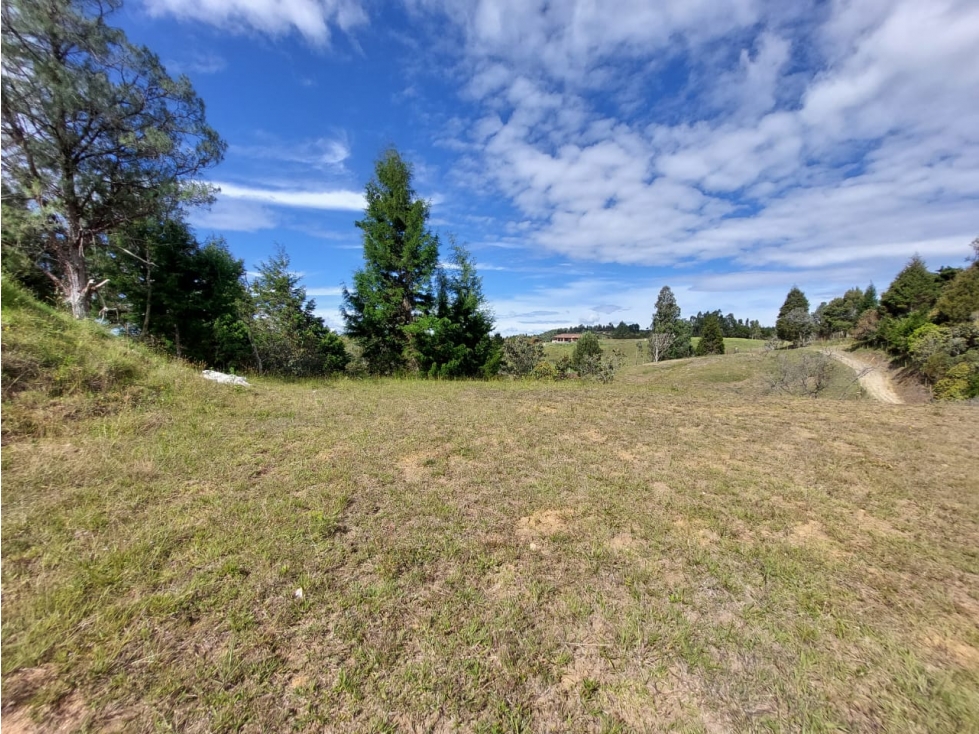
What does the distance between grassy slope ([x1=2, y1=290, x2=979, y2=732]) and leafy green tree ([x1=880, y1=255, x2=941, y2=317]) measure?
39.4 metres

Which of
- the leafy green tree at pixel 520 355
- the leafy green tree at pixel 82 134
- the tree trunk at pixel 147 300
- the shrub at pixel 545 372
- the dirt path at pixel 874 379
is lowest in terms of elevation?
the dirt path at pixel 874 379

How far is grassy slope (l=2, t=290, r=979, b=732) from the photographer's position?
1.75 m

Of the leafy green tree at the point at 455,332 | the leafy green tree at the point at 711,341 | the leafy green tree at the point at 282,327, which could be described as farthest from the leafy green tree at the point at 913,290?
the leafy green tree at the point at 282,327

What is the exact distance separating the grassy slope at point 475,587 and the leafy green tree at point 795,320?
5420 cm

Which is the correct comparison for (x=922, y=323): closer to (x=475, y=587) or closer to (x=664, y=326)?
(x=664, y=326)

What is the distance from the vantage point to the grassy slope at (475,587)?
1.75 meters

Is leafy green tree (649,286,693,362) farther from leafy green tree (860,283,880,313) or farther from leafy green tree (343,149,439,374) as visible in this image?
leafy green tree (343,149,439,374)

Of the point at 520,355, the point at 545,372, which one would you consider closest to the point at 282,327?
the point at 545,372

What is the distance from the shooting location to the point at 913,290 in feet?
99.4

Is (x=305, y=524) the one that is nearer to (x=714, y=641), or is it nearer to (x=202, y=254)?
(x=714, y=641)

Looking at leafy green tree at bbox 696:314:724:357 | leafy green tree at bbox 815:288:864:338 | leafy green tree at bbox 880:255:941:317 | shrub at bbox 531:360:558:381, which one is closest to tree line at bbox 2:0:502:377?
shrub at bbox 531:360:558:381

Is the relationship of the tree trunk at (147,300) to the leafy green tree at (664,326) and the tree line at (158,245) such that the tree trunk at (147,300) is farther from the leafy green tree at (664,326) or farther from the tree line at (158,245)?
the leafy green tree at (664,326)

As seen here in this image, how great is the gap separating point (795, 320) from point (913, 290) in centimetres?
1680

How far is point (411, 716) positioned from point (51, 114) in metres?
13.8
